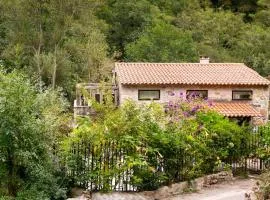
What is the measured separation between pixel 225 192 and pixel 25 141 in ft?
20.2

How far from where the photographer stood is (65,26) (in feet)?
151

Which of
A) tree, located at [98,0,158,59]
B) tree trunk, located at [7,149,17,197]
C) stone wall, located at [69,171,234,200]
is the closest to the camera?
stone wall, located at [69,171,234,200]

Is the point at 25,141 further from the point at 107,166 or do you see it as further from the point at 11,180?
the point at 107,166

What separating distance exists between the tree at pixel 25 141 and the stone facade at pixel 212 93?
14.9 meters

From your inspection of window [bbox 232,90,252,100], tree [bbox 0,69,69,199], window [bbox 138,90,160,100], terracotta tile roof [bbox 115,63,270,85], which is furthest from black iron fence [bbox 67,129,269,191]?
window [bbox 232,90,252,100]

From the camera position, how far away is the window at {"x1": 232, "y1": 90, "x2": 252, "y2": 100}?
31.5 m

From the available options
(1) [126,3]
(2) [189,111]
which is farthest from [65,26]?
(2) [189,111]

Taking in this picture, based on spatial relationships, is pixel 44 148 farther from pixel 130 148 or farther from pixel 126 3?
pixel 126 3

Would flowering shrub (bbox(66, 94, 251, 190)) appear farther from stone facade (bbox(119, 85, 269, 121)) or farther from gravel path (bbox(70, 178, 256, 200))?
stone facade (bbox(119, 85, 269, 121))

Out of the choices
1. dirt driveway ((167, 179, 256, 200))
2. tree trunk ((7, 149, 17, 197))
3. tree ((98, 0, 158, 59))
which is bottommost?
dirt driveway ((167, 179, 256, 200))

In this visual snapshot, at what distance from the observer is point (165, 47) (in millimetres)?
45188

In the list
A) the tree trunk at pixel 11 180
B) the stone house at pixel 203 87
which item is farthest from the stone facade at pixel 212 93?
the tree trunk at pixel 11 180

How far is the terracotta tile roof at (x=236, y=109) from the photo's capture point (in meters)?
29.8

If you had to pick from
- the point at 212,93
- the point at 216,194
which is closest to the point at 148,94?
the point at 212,93
